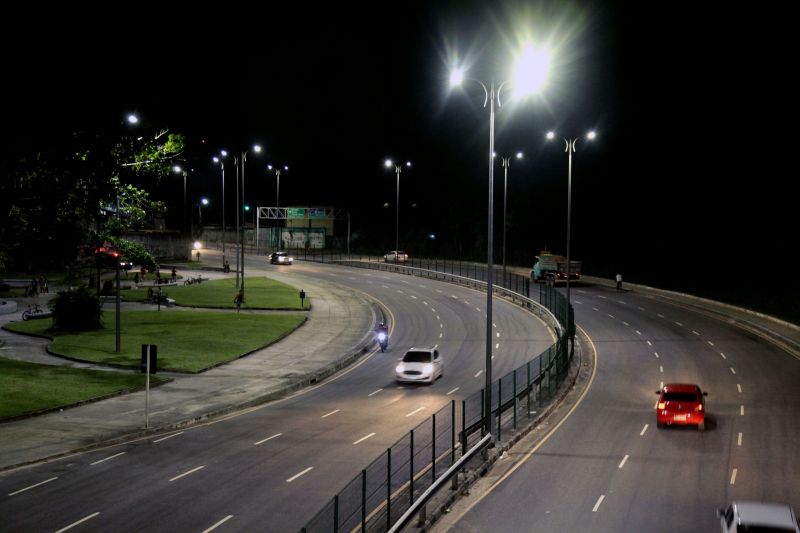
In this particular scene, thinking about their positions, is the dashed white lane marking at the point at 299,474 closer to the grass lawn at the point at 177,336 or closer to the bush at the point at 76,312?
the grass lawn at the point at 177,336

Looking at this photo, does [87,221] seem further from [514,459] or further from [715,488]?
[715,488]

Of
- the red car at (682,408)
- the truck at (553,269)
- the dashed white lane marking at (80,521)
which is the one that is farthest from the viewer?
the truck at (553,269)

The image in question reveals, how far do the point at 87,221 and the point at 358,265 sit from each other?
70.2m

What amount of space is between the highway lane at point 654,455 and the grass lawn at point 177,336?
59.8 feet

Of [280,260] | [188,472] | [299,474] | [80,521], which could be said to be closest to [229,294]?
[280,260]

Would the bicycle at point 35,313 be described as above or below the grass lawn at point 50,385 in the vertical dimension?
above

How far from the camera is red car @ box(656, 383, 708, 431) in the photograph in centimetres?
2406

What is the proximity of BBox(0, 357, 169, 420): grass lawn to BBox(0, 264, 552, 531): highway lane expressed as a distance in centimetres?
588

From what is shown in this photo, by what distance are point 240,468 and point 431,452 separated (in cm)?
469

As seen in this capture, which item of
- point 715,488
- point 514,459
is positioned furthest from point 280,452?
point 715,488

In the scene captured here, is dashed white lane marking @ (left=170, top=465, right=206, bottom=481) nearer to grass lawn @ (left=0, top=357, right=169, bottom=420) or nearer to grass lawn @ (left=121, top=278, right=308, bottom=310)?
grass lawn @ (left=0, top=357, right=169, bottom=420)

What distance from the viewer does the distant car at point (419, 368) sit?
31734 millimetres

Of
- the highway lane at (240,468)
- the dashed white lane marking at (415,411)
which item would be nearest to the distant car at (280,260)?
the highway lane at (240,468)

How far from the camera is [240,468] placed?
18.2m
